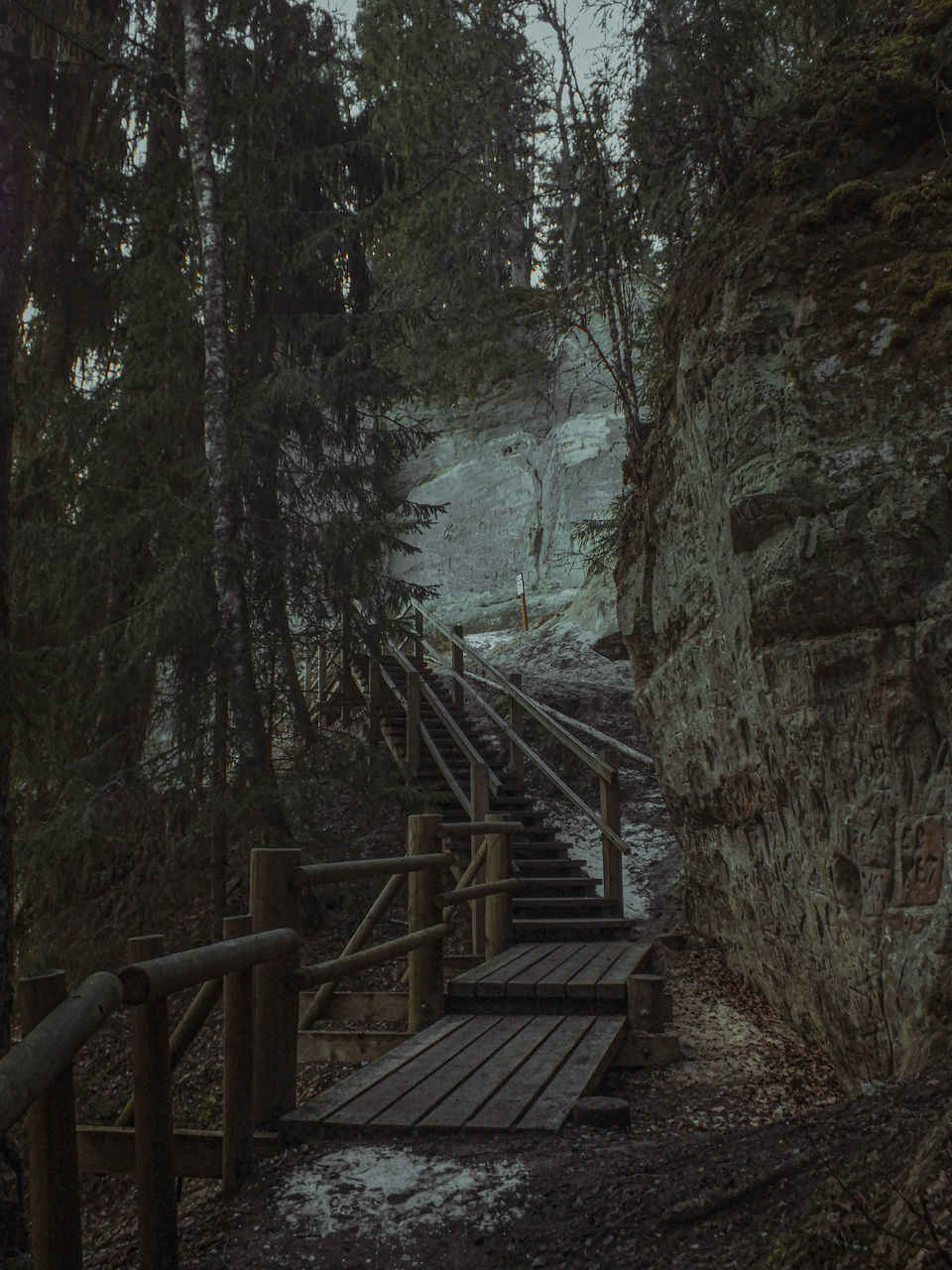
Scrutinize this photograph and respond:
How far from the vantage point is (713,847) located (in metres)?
7.30

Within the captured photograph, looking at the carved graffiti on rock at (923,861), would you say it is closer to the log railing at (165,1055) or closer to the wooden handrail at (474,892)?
the log railing at (165,1055)

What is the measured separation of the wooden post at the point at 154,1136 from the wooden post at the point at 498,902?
4907 mm

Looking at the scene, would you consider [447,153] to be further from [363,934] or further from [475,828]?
[363,934]

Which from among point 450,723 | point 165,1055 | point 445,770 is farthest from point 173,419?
point 165,1055

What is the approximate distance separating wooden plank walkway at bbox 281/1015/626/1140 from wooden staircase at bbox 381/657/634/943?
9.15 ft

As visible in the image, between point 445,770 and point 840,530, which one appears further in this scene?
point 445,770

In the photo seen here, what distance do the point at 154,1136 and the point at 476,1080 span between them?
184 cm

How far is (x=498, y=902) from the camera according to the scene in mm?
7785

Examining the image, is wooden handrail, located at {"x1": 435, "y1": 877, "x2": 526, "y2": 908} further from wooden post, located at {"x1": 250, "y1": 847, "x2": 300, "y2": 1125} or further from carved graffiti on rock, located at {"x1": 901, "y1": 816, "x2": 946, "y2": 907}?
carved graffiti on rock, located at {"x1": 901, "y1": 816, "x2": 946, "y2": 907}

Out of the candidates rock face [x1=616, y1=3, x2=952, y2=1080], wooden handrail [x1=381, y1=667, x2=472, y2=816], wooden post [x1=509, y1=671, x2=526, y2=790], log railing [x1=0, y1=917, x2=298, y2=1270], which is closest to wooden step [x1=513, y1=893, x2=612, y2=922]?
wooden handrail [x1=381, y1=667, x2=472, y2=816]

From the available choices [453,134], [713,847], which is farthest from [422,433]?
[453,134]

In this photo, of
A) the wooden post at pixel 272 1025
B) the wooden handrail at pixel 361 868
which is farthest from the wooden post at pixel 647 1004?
the wooden post at pixel 272 1025

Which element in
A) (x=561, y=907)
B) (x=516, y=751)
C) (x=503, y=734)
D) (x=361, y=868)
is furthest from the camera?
(x=503, y=734)

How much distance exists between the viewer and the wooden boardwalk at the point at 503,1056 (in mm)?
3762
